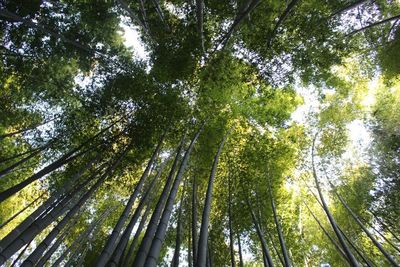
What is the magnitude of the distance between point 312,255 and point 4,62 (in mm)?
10398

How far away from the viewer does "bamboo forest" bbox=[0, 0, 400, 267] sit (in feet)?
17.8

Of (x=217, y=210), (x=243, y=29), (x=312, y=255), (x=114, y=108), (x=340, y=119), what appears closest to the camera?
(x=243, y=29)

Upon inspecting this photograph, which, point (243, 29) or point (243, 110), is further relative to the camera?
point (243, 110)

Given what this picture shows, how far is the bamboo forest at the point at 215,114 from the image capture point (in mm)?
5434

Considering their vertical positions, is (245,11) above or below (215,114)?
below

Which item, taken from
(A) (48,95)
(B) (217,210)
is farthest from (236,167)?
(A) (48,95)

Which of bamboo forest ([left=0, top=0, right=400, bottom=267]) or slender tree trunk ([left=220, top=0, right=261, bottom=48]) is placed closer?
slender tree trunk ([left=220, top=0, right=261, bottom=48])

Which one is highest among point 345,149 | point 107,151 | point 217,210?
point 345,149

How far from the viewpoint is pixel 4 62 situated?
650 cm

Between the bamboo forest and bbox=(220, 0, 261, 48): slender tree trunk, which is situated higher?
the bamboo forest

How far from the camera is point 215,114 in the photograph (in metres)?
6.75

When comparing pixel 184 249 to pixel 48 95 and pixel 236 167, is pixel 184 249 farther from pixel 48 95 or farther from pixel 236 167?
pixel 48 95

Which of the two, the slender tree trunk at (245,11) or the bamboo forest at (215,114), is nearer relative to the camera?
the slender tree trunk at (245,11)

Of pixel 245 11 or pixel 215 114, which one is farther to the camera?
pixel 215 114
